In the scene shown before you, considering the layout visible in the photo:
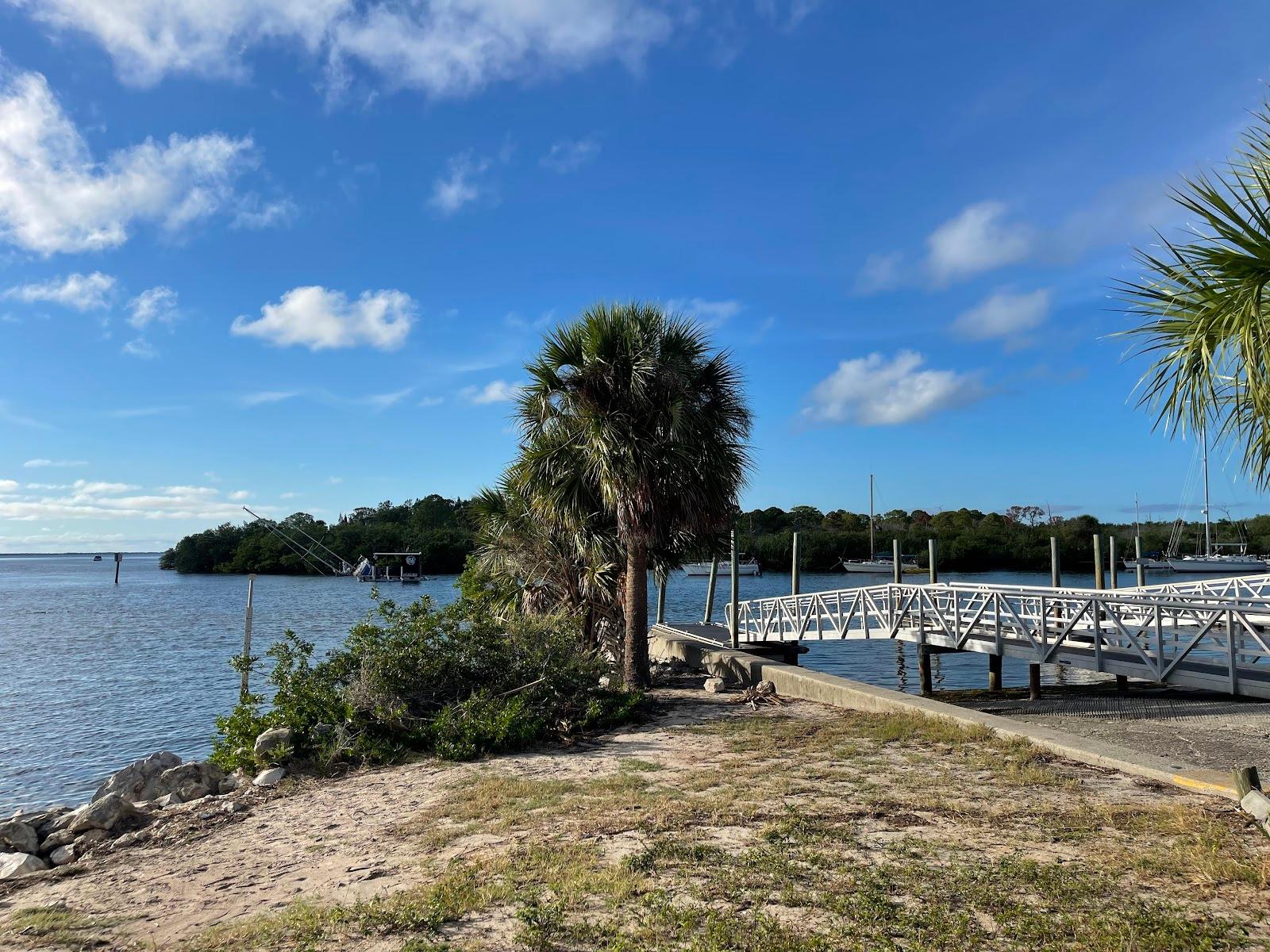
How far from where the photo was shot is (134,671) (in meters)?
26.1

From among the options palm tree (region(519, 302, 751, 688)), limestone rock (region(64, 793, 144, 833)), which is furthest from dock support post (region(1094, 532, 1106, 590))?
limestone rock (region(64, 793, 144, 833))

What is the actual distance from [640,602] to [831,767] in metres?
6.80

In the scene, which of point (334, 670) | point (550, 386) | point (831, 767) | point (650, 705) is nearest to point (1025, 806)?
point (831, 767)

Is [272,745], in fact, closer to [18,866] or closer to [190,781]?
[190,781]

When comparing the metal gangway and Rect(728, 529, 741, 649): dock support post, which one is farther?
Rect(728, 529, 741, 649): dock support post

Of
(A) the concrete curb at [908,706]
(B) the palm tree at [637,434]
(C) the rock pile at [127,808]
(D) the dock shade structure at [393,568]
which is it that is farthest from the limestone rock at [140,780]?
(D) the dock shade structure at [393,568]

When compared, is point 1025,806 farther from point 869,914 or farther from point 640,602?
point 640,602

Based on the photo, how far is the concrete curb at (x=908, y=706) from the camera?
7.38m

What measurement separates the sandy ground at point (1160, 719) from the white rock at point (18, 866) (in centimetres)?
1067

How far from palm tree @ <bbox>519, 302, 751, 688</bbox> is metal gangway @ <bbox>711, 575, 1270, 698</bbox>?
263 inches

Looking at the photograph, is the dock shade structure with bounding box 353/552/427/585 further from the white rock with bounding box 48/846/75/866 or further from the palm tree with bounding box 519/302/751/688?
the white rock with bounding box 48/846/75/866

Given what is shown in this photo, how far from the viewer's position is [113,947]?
16.3ft

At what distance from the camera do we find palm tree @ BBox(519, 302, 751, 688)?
45.5 ft

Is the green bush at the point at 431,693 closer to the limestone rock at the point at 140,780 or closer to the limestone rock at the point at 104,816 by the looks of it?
the limestone rock at the point at 140,780
